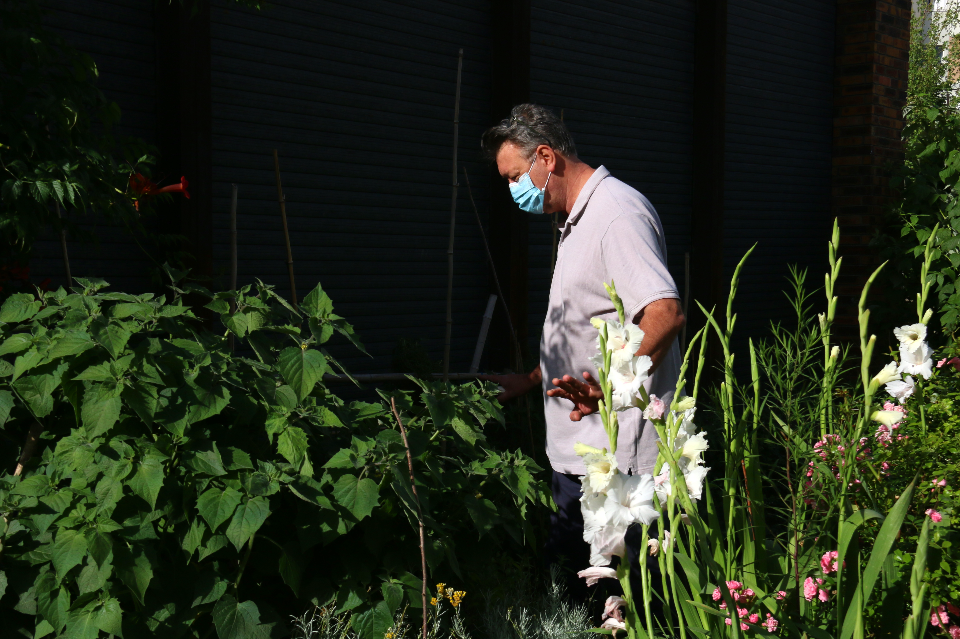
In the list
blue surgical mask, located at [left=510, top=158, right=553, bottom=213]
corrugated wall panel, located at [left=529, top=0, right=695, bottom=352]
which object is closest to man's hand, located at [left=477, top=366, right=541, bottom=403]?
blue surgical mask, located at [left=510, top=158, right=553, bottom=213]

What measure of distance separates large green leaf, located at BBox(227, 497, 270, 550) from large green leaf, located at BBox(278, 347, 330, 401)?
297mm

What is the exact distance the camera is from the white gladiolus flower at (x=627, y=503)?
1250mm

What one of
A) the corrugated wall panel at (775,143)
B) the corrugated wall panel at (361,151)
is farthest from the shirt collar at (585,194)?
the corrugated wall panel at (775,143)

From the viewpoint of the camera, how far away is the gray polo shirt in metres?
2.52

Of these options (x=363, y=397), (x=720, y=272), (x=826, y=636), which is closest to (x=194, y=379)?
(x=826, y=636)

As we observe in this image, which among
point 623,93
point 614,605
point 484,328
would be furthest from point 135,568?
point 623,93

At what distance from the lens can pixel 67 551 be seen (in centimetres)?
195

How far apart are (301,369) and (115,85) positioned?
2.20 metres

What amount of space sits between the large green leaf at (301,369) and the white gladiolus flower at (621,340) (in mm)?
1062

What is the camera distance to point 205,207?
3.91 meters

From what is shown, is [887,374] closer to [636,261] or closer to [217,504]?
[636,261]

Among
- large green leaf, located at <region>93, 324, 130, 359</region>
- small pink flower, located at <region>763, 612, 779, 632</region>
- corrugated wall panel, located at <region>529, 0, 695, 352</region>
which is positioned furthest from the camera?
corrugated wall panel, located at <region>529, 0, 695, 352</region>

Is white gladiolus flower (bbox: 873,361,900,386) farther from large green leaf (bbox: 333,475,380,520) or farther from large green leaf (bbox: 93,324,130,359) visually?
large green leaf (bbox: 93,324,130,359)

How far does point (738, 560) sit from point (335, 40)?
3631 millimetres
